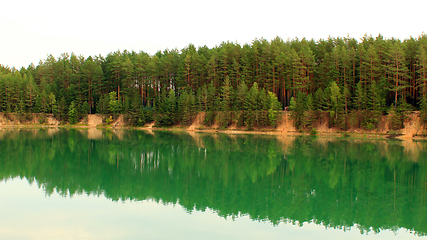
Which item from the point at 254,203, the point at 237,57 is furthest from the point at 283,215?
the point at 237,57

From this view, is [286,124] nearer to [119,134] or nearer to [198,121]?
[198,121]

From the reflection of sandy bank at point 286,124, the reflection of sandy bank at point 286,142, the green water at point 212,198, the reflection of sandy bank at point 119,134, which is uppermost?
the reflection of sandy bank at point 286,124

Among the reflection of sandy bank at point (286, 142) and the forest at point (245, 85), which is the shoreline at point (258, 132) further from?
the reflection of sandy bank at point (286, 142)

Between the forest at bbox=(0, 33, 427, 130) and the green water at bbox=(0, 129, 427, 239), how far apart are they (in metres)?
32.9

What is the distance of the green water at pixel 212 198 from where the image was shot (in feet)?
41.2

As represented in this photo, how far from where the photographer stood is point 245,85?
73.4 m

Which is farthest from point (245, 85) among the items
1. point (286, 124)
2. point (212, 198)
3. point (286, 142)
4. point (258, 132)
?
point (212, 198)

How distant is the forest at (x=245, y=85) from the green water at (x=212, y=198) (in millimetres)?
32898

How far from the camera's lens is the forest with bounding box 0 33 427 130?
6062 centimetres

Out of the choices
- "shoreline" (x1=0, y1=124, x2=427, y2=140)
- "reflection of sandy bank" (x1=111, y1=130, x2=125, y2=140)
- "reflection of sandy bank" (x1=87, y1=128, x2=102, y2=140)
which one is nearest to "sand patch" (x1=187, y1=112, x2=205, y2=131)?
"shoreline" (x1=0, y1=124, x2=427, y2=140)

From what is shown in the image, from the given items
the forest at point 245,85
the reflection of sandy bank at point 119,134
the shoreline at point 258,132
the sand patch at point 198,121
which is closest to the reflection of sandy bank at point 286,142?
the shoreline at point 258,132

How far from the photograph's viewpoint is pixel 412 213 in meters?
14.7

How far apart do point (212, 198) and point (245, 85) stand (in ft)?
190

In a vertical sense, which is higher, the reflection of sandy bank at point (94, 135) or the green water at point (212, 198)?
the reflection of sandy bank at point (94, 135)
